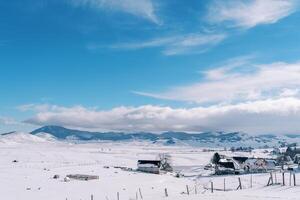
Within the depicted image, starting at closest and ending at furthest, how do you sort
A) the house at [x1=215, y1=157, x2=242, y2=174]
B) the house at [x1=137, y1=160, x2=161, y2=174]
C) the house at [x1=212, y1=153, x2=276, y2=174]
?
1. the house at [x1=215, y1=157, x2=242, y2=174]
2. the house at [x1=137, y1=160, x2=161, y2=174]
3. the house at [x1=212, y1=153, x2=276, y2=174]

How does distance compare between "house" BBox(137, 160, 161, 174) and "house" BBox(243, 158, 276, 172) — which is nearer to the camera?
"house" BBox(137, 160, 161, 174)

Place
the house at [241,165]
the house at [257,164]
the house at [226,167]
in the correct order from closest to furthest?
the house at [226,167] < the house at [241,165] < the house at [257,164]

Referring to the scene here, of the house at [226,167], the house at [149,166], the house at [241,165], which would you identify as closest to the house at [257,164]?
the house at [241,165]

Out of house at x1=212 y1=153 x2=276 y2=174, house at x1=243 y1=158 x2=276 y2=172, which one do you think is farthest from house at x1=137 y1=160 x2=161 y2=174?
house at x1=243 y1=158 x2=276 y2=172

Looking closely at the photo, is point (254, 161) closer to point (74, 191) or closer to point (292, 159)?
point (292, 159)

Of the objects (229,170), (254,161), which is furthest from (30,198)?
(254,161)

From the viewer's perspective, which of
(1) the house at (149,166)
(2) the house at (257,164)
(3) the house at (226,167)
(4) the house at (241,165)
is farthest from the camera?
(2) the house at (257,164)

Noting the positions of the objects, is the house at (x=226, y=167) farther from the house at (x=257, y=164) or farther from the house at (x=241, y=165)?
the house at (x=257, y=164)

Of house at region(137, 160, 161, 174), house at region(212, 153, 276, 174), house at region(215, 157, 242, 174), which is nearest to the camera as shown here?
house at region(215, 157, 242, 174)

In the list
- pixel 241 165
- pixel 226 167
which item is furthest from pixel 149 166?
pixel 241 165

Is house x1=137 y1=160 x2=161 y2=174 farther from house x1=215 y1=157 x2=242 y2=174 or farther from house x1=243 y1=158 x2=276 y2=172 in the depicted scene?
house x1=243 y1=158 x2=276 y2=172

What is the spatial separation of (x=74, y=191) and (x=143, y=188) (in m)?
9.33

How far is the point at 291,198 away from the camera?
37.2 m

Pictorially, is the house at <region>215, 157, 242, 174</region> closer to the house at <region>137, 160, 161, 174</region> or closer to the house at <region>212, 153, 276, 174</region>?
the house at <region>212, 153, 276, 174</region>
